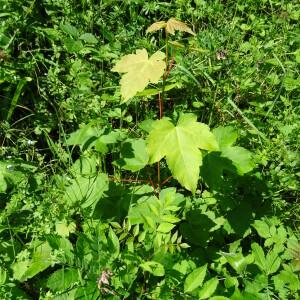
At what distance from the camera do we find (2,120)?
8.24ft

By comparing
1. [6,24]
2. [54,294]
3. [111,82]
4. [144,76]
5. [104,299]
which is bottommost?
[54,294]

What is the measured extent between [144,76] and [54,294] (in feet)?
3.00

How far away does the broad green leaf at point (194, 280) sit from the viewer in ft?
5.22

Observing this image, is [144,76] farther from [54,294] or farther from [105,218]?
[54,294]

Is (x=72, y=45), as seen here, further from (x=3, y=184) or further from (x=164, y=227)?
(x=164, y=227)

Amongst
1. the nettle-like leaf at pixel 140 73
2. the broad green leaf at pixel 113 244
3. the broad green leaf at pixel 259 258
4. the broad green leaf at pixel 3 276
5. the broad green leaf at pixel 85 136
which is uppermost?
the nettle-like leaf at pixel 140 73

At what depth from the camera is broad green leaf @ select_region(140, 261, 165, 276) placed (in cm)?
158

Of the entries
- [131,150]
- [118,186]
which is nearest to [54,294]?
[118,186]

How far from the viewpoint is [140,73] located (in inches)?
61.9

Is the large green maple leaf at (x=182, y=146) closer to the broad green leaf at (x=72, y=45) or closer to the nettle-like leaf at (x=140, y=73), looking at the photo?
the nettle-like leaf at (x=140, y=73)

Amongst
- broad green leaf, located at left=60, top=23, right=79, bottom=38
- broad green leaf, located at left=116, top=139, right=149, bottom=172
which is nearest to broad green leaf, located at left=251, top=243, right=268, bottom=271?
broad green leaf, located at left=116, top=139, right=149, bottom=172

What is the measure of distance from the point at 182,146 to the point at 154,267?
46 centimetres

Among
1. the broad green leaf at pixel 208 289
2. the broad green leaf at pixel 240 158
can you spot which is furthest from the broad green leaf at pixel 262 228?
the broad green leaf at pixel 208 289

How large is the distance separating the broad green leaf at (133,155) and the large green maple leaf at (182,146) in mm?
380
